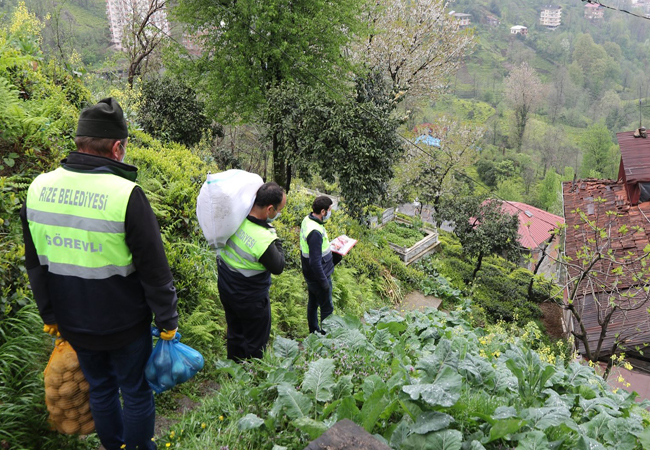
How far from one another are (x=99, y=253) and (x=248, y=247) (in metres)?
1.40

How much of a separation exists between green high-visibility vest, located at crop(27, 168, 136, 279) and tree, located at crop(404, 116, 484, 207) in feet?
85.3

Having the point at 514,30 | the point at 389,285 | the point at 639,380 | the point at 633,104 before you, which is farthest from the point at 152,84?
the point at 514,30

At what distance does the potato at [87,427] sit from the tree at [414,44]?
17417 millimetres

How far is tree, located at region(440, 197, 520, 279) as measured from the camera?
53.4 feet

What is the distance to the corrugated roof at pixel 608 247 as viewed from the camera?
9.33m

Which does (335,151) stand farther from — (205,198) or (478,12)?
(478,12)

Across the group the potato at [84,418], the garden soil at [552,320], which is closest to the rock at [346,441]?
the potato at [84,418]

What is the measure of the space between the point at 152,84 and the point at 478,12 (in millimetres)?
132110

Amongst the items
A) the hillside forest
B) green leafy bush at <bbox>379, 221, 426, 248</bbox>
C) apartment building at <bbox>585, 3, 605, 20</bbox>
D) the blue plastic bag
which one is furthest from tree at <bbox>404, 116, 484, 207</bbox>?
apartment building at <bbox>585, 3, 605, 20</bbox>

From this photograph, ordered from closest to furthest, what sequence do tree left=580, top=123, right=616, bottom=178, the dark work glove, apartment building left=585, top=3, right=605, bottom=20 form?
the dark work glove → tree left=580, top=123, right=616, bottom=178 → apartment building left=585, top=3, right=605, bottom=20

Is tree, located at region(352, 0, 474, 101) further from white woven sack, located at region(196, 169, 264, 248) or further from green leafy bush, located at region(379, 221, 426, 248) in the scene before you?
white woven sack, located at region(196, 169, 264, 248)

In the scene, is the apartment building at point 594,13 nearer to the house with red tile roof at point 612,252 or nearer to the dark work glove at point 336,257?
the house with red tile roof at point 612,252

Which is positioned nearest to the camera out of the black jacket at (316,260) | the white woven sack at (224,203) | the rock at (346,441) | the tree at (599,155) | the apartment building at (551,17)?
the rock at (346,441)

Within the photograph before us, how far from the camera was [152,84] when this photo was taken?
13.3m
